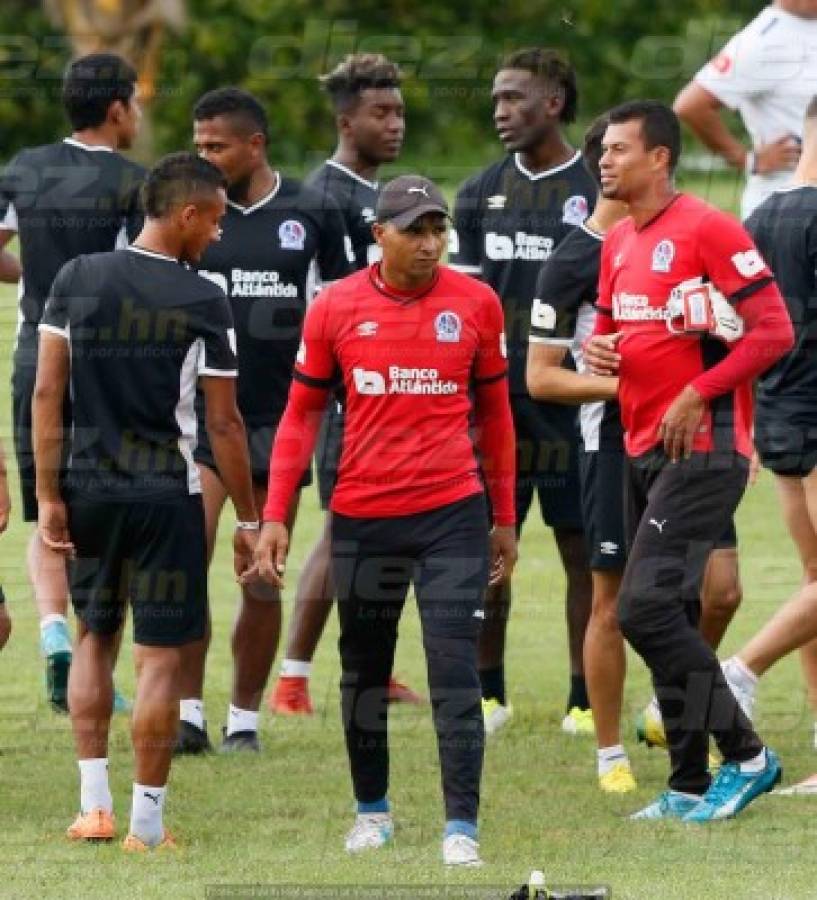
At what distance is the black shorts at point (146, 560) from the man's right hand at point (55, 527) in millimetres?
26

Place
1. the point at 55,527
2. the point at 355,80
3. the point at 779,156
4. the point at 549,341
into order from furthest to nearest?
the point at 779,156
the point at 355,80
the point at 549,341
the point at 55,527

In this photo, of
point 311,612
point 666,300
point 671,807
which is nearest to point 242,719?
point 311,612

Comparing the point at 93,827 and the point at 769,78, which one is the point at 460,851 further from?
the point at 769,78

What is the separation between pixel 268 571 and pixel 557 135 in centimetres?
317

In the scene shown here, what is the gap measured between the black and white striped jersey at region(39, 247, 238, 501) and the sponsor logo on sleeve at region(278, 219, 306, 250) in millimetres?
1878

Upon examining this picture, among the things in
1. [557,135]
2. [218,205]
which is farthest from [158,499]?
[557,135]

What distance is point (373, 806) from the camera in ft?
26.5

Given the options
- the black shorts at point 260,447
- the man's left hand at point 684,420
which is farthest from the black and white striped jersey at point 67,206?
the man's left hand at point 684,420

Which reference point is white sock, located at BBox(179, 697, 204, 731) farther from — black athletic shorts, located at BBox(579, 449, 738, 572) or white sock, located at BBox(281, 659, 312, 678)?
black athletic shorts, located at BBox(579, 449, 738, 572)

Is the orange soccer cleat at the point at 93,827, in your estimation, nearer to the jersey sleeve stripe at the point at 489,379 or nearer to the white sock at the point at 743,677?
the jersey sleeve stripe at the point at 489,379

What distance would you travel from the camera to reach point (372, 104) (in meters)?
10.9

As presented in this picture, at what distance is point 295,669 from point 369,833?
2.58 meters

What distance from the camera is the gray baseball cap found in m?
7.77

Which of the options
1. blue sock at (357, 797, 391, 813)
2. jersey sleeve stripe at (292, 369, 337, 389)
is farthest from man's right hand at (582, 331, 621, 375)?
blue sock at (357, 797, 391, 813)
